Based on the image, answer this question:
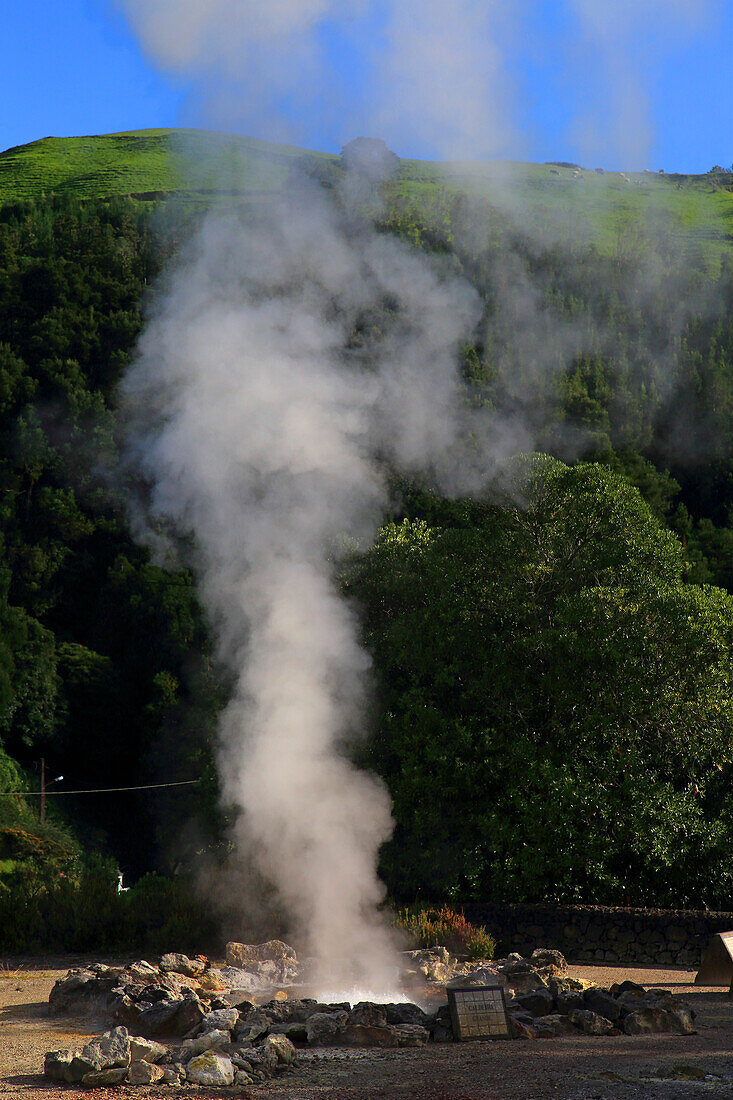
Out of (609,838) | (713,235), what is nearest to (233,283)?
(609,838)

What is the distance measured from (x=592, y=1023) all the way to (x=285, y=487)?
346 inches

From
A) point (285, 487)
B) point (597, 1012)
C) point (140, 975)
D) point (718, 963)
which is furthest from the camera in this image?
point (285, 487)

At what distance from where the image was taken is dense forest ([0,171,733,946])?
56.7 feet

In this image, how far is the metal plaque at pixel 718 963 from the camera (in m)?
11.8

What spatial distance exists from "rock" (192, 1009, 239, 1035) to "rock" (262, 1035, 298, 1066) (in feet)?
2.25

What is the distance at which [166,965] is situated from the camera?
38.9 feet

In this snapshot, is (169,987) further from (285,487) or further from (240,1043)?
(285,487)

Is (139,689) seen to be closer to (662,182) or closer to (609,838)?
(609,838)

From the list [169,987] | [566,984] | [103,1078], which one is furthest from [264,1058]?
[566,984]

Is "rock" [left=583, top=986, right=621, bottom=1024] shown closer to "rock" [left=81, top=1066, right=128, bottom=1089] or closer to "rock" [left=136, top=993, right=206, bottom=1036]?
"rock" [left=136, top=993, right=206, bottom=1036]

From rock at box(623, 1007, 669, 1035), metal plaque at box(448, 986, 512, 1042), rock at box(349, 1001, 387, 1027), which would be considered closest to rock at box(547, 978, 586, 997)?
rock at box(623, 1007, 669, 1035)

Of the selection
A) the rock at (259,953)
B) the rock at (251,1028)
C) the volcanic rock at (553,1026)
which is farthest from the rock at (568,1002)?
the rock at (259,953)

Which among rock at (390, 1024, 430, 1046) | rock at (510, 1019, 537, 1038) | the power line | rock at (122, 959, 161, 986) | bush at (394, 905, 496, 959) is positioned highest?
the power line

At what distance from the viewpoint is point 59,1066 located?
7.26 meters
